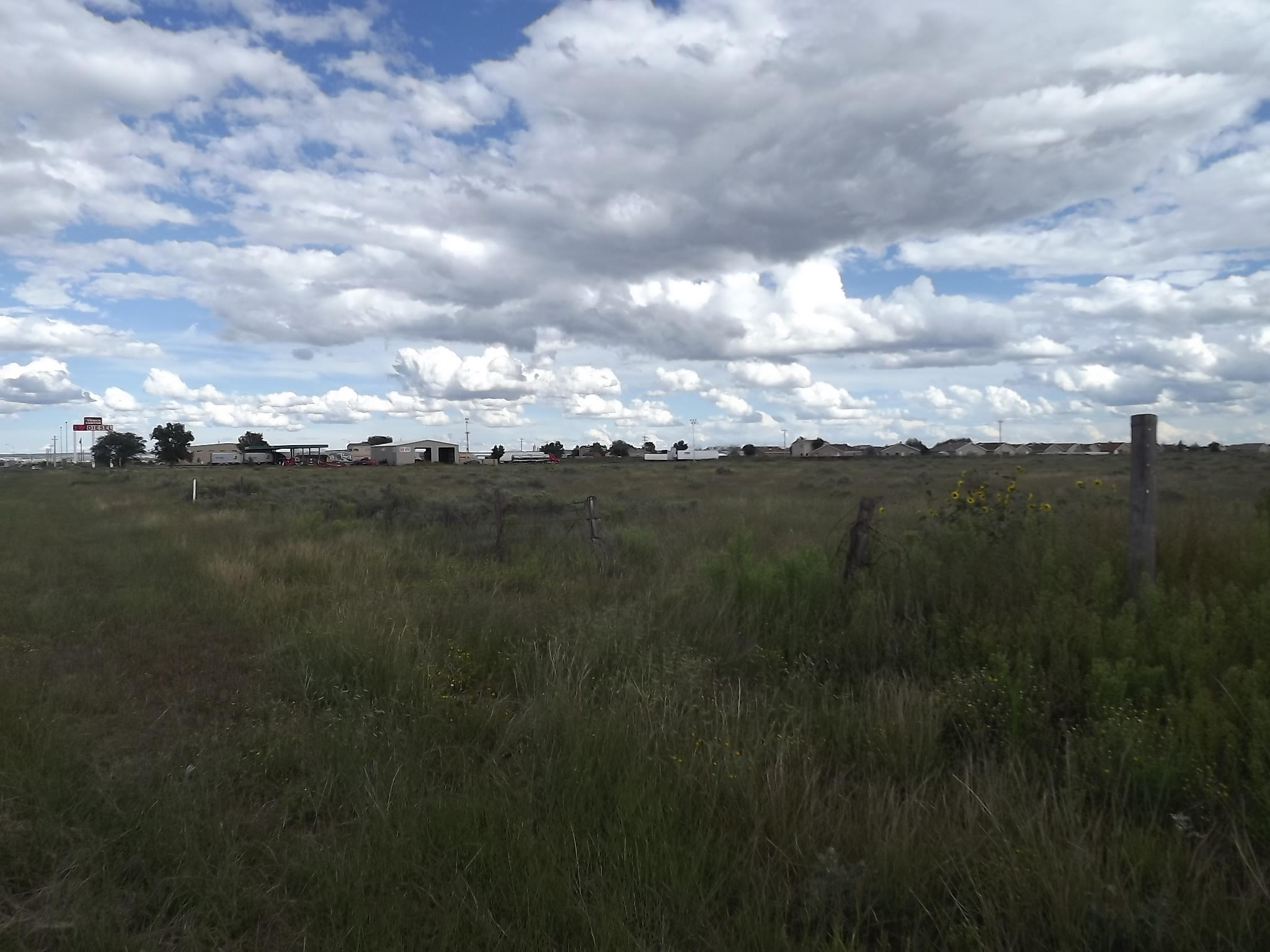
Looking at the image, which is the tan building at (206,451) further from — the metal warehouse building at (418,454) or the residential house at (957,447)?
the residential house at (957,447)

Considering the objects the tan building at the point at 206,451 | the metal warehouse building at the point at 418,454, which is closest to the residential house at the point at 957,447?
the metal warehouse building at the point at 418,454

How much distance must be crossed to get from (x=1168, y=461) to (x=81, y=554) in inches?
2085

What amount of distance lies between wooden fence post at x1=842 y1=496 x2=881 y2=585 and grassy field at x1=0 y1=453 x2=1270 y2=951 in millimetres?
169

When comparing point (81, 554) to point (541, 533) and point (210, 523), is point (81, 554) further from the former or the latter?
point (541, 533)

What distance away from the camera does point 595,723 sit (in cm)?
500

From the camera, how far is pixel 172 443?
123 m

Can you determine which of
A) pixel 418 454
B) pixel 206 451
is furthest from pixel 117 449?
pixel 418 454

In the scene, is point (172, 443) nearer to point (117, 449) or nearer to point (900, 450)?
point (117, 449)

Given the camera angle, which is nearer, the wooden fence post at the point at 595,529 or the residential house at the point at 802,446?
the wooden fence post at the point at 595,529

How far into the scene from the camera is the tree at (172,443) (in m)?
123

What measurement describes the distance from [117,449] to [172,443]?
18322mm

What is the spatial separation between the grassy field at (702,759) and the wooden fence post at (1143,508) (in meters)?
0.19

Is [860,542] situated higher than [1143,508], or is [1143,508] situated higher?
[1143,508]

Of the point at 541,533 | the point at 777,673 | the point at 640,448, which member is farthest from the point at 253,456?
the point at 777,673
